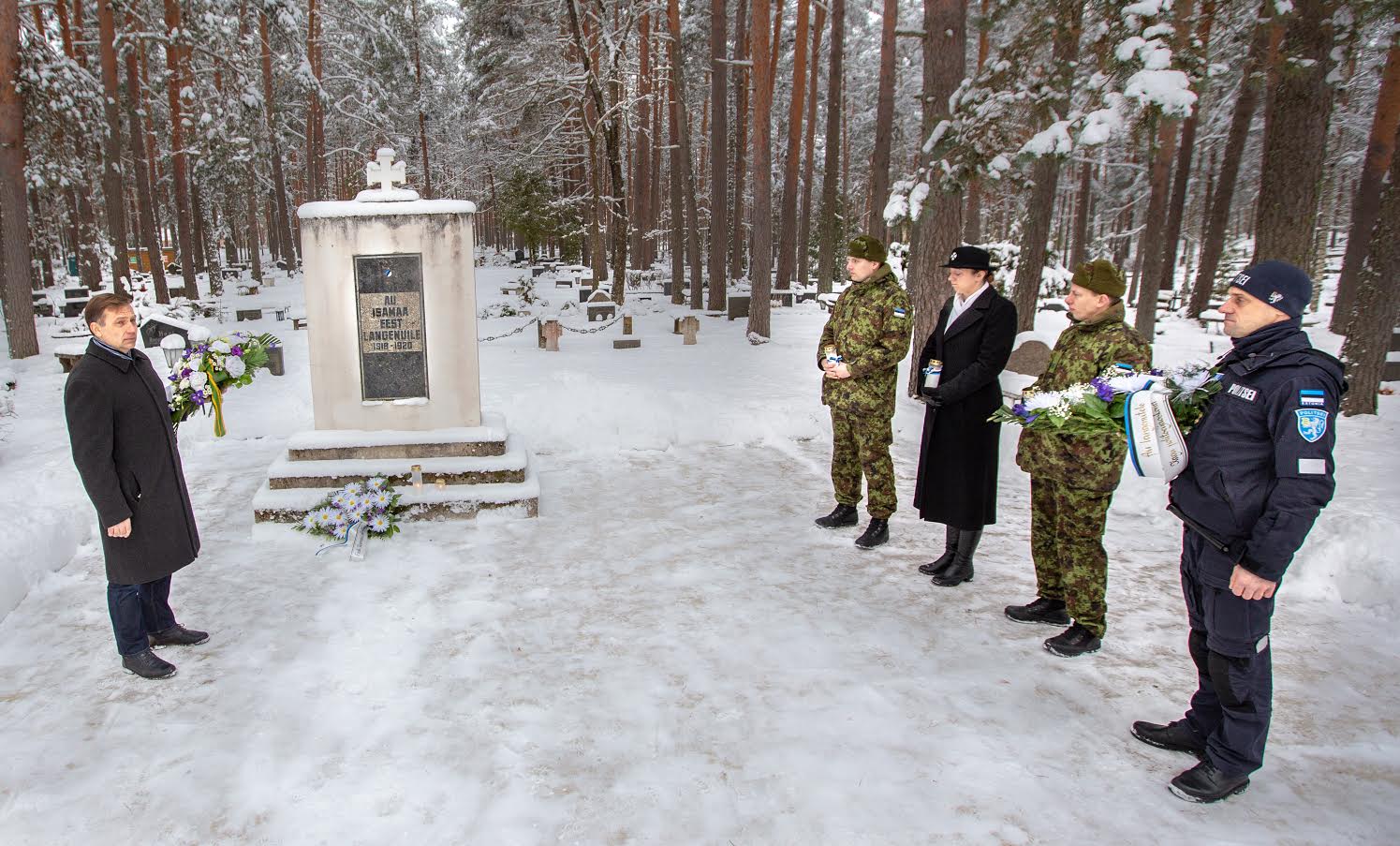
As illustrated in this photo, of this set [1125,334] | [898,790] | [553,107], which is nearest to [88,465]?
[898,790]

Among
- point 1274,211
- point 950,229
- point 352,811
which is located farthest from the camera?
point 950,229

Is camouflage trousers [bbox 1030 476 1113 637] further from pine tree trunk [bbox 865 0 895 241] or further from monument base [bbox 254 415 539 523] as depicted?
pine tree trunk [bbox 865 0 895 241]

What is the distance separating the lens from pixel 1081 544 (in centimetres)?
405

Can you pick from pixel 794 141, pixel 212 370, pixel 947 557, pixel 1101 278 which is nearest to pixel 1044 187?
pixel 794 141

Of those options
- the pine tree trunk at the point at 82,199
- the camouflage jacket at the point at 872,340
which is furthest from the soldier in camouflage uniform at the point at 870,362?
the pine tree trunk at the point at 82,199

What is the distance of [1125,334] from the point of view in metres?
3.99

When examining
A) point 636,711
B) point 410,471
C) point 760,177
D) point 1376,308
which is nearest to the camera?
point 636,711

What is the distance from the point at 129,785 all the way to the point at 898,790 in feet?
10.2

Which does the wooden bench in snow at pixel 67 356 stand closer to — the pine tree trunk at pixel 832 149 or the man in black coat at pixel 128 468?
the man in black coat at pixel 128 468

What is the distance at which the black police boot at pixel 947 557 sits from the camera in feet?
16.9

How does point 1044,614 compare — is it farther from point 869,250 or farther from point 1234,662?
point 869,250

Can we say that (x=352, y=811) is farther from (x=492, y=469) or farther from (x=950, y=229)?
(x=950, y=229)

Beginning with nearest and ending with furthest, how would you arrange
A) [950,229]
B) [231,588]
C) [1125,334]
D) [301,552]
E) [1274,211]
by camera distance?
1. [1125,334]
2. [231,588]
3. [301,552]
4. [1274,211]
5. [950,229]

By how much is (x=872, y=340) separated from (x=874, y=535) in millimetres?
1439
